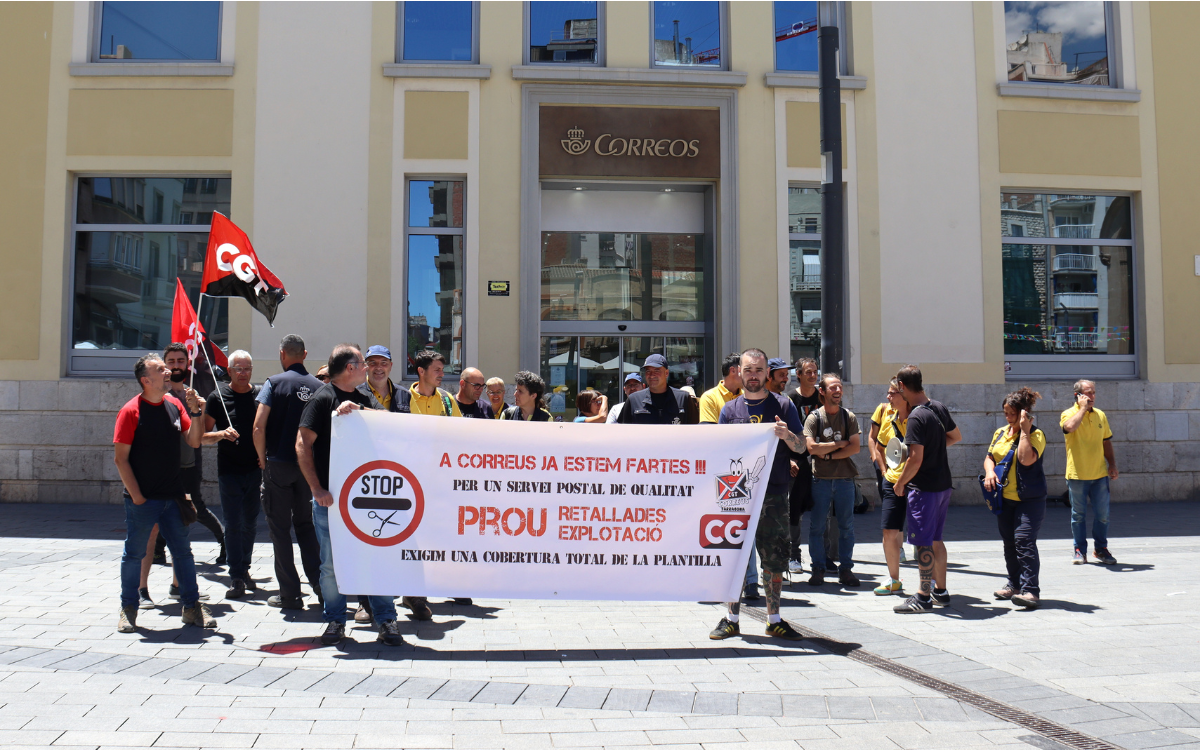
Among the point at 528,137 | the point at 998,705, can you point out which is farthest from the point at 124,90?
the point at 998,705

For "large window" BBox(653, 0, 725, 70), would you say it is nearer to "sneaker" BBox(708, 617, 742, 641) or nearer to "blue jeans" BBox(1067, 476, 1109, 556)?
"blue jeans" BBox(1067, 476, 1109, 556)

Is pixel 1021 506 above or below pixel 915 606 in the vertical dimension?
→ above

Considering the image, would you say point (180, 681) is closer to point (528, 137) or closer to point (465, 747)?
point (465, 747)

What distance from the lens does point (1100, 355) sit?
1398 centimetres

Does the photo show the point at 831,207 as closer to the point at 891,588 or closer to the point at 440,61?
the point at 891,588

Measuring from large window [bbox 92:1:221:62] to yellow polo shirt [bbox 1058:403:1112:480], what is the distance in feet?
39.8

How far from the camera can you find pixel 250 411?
7363 mm

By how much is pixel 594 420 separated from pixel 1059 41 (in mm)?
11182

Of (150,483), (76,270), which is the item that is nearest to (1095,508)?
(150,483)

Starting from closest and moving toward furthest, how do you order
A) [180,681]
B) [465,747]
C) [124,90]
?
[465,747], [180,681], [124,90]

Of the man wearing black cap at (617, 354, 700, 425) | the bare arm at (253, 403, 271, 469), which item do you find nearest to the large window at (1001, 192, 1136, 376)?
the man wearing black cap at (617, 354, 700, 425)

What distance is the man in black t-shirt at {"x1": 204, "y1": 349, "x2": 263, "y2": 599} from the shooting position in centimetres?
708

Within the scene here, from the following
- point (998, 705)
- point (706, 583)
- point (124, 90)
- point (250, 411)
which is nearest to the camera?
point (998, 705)

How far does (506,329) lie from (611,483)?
23.3 feet
